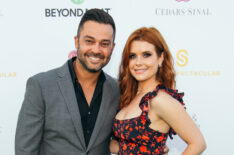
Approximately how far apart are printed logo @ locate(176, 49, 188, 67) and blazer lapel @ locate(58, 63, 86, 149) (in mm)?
1407

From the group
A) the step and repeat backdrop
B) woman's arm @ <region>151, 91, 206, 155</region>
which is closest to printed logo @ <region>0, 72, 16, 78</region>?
the step and repeat backdrop

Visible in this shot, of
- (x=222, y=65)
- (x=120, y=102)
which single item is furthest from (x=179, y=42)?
(x=120, y=102)

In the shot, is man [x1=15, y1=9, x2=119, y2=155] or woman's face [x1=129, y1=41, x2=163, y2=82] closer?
man [x1=15, y1=9, x2=119, y2=155]

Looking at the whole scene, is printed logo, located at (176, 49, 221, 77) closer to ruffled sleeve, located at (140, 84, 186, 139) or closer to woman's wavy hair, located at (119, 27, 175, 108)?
woman's wavy hair, located at (119, 27, 175, 108)

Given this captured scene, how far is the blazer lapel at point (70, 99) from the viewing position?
5.14 feet

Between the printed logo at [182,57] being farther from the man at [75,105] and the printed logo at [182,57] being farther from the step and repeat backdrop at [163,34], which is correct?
the man at [75,105]

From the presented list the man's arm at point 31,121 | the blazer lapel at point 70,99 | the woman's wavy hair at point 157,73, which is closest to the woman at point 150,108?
the woman's wavy hair at point 157,73

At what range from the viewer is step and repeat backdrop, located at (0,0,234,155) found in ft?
8.25

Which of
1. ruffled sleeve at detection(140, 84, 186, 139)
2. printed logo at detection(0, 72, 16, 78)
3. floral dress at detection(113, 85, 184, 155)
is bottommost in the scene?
floral dress at detection(113, 85, 184, 155)

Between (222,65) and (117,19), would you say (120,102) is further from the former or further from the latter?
(222,65)

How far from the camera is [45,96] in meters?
1.58

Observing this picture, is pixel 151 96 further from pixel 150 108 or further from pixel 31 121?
pixel 31 121

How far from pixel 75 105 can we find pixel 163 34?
4.70 ft

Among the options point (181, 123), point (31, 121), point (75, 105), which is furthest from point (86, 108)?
point (181, 123)
